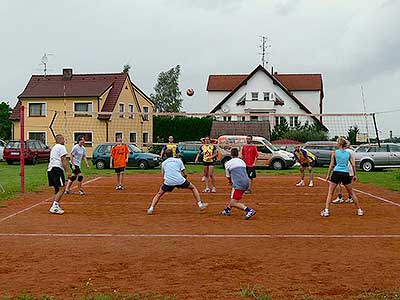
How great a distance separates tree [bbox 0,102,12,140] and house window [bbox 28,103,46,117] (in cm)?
2369

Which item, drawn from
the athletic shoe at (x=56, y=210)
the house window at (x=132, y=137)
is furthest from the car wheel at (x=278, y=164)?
the athletic shoe at (x=56, y=210)

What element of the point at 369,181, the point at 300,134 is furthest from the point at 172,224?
the point at 300,134

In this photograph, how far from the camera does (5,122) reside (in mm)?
77500

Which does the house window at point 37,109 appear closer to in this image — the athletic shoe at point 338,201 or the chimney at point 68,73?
the chimney at point 68,73

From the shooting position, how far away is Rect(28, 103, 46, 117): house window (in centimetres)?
5006

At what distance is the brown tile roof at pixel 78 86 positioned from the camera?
50.1 m

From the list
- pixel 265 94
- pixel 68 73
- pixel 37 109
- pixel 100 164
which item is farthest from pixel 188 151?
pixel 265 94

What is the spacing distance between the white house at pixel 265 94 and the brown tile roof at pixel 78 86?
12.1 meters

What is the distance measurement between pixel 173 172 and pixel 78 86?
39.2 m

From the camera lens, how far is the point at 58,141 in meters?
14.2

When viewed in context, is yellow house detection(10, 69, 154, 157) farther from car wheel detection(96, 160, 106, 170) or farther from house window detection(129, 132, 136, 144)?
car wheel detection(96, 160, 106, 170)

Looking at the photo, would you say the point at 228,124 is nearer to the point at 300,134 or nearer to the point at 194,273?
the point at 300,134

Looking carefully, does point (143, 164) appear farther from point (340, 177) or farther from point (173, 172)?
point (340, 177)

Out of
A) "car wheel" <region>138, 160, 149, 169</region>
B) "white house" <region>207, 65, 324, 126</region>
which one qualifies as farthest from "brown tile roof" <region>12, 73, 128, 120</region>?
"car wheel" <region>138, 160, 149, 169</region>
